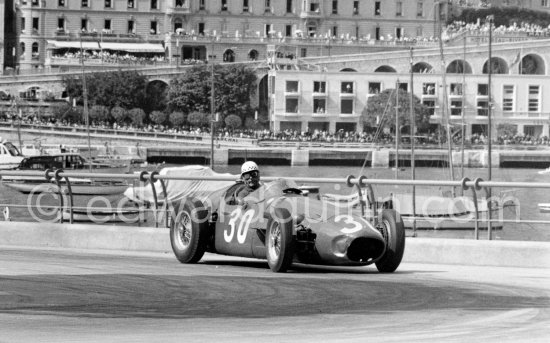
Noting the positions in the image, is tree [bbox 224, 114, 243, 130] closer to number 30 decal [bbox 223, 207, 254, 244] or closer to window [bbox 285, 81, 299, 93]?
window [bbox 285, 81, 299, 93]

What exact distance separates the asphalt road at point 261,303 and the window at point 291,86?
15573 centimetres

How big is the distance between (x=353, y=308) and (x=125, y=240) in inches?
414

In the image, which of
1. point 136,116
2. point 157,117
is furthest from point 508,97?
point 136,116

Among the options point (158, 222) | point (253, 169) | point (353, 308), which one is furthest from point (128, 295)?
point (158, 222)

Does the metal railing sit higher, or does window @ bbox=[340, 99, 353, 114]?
window @ bbox=[340, 99, 353, 114]

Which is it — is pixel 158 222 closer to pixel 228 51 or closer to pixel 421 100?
pixel 421 100

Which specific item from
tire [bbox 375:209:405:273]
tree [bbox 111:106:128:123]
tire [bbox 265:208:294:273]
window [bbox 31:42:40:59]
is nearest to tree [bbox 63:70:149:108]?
tree [bbox 111:106:128:123]

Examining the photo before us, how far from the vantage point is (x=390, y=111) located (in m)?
159

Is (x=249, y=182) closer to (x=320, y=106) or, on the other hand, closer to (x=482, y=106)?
(x=320, y=106)

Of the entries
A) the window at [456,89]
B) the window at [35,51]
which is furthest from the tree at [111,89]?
the window at [456,89]

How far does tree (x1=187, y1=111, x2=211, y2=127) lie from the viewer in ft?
553

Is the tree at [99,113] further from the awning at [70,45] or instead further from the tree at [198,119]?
the awning at [70,45]

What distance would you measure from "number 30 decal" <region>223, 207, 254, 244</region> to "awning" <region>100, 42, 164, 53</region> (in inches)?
6845

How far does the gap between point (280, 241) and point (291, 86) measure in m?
158
